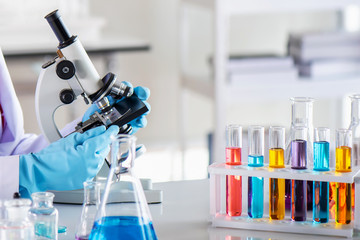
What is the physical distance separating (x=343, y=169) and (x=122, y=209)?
41 cm

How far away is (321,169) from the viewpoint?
1.15m

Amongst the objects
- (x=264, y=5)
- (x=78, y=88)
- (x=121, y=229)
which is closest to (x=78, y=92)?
(x=78, y=88)

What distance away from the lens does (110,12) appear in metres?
4.21

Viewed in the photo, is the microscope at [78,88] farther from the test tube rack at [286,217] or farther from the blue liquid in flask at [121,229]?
the blue liquid in flask at [121,229]

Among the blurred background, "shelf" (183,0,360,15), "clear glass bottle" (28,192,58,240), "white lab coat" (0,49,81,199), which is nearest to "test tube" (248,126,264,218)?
"clear glass bottle" (28,192,58,240)

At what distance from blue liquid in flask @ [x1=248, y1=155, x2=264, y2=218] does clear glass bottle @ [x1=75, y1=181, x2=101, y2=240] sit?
0.94 feet

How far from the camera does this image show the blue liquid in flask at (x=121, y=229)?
98cm

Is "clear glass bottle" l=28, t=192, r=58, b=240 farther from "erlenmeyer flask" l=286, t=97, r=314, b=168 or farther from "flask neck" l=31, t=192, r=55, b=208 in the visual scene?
"erlenmeyer flask" l=286, t=97, r=314, b=168

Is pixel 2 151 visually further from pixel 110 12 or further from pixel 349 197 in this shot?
pixel 110 12

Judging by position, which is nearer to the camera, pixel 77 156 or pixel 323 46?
pixel 77 156

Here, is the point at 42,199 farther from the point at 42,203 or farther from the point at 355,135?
the point at 355,135

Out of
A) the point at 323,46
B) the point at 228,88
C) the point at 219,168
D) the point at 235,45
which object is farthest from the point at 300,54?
the point at 219,168

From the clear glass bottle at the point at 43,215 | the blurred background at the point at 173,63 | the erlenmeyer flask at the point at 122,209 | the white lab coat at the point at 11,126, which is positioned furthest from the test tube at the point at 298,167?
the blurred background at the point at 173,63

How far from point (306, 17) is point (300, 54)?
4.70 feet
